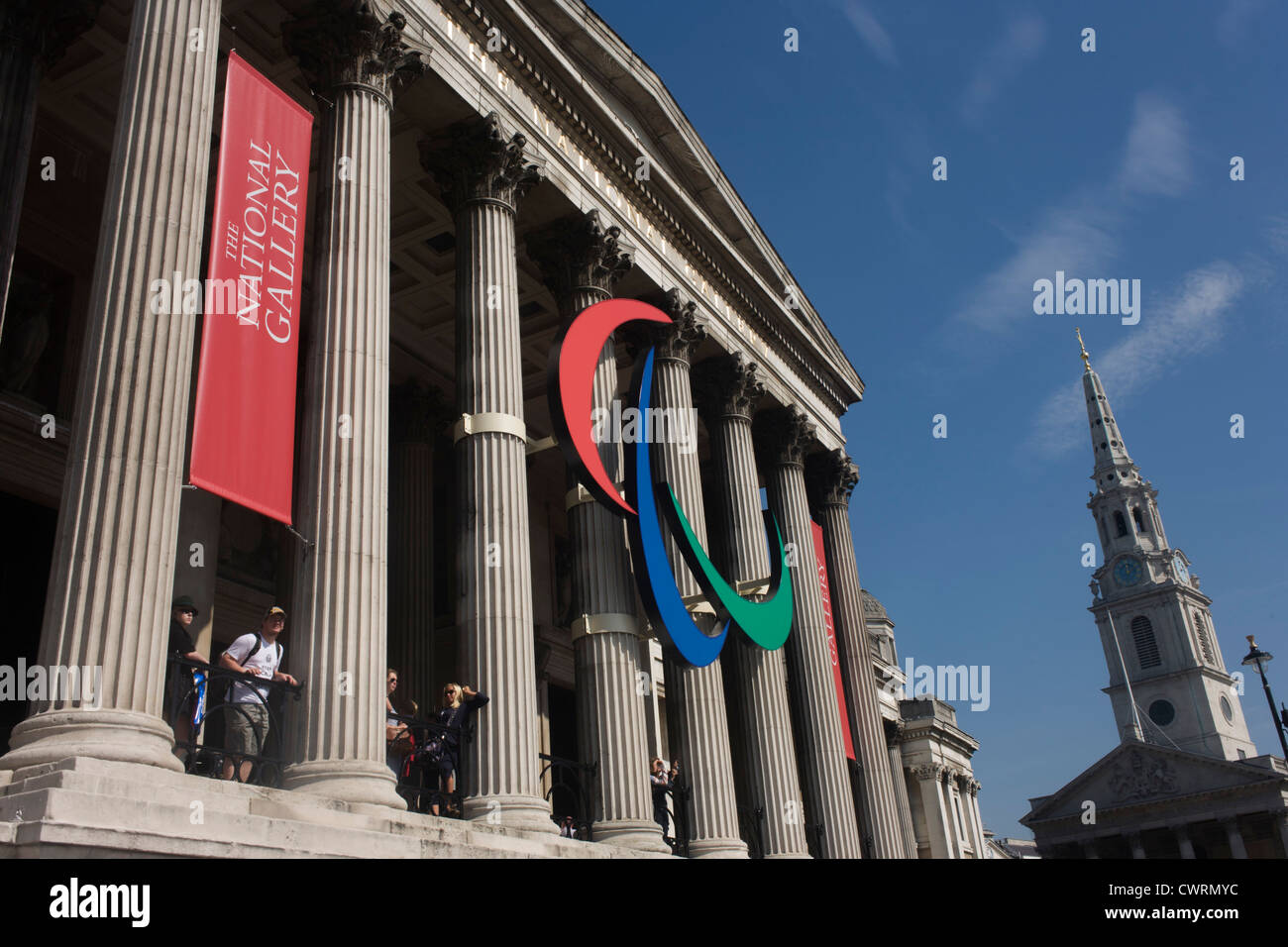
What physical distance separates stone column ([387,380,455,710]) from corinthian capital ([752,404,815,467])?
7.89 metres

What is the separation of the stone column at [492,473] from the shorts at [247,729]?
320 centimetres

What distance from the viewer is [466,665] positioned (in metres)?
15.1

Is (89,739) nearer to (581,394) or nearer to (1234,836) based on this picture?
(581,394)

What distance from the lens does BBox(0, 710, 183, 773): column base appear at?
358 inches

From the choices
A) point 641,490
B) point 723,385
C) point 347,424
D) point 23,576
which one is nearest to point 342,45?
point 347,424

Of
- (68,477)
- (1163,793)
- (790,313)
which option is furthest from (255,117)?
(1163,793)

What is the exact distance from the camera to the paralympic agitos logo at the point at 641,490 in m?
17.5

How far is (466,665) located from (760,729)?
9038 mm

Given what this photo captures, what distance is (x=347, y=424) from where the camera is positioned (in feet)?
43.6

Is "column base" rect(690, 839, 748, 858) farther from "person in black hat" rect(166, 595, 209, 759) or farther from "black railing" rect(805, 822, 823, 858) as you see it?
"person in black hat" rect(166, 595, 209, 759)

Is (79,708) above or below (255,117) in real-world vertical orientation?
below

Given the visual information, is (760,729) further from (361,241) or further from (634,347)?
(361,241)

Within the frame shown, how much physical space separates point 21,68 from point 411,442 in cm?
1182

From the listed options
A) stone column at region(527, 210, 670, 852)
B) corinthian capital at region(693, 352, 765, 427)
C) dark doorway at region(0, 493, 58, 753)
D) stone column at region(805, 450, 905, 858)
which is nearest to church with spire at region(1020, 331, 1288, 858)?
stone column at region(805, 450, 905, 858)
